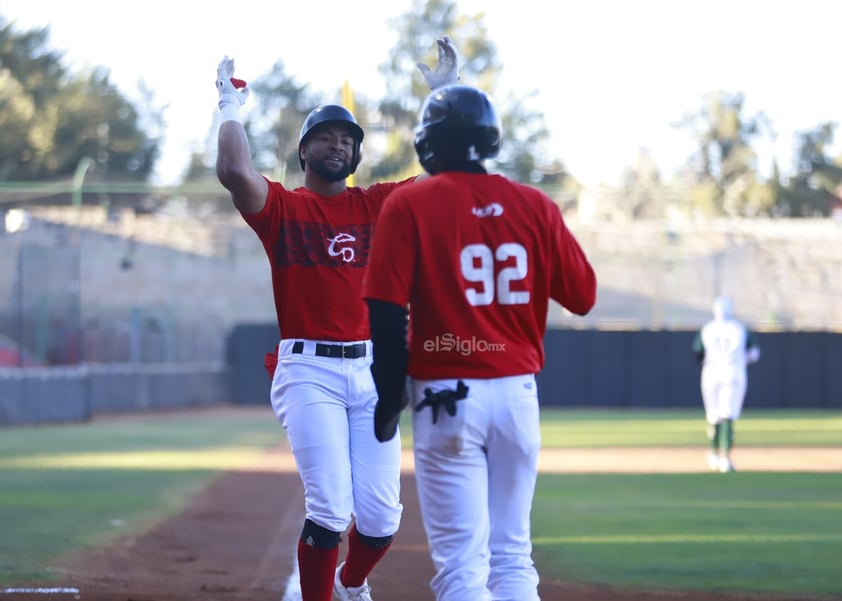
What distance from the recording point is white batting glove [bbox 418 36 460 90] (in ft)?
17.8

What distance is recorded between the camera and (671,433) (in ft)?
75.0

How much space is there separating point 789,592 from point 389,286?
14.1ft

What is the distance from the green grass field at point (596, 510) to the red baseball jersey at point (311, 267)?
2945 mm

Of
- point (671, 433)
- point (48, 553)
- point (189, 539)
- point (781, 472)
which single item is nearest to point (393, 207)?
point (48, 553)

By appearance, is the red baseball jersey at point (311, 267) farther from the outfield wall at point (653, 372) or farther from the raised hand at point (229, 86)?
the outfield wall at point (653, 372)

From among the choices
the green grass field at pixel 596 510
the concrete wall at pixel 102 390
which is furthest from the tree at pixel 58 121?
the green grass field at pixel 596 510

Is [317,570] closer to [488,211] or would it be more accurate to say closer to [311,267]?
[311,267]

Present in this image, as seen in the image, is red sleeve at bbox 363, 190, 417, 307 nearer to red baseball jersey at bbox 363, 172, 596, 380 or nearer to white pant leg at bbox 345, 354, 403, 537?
red baseball jersey at bbox 363, 172, 596, 380

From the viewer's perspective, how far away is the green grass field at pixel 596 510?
836cm

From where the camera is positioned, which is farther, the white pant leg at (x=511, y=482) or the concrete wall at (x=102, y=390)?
→ the concrete wall at (x=102, y=390)

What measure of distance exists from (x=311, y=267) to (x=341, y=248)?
6.6 inches

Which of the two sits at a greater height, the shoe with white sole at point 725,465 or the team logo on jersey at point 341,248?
the team logo on jersey at point 341,248

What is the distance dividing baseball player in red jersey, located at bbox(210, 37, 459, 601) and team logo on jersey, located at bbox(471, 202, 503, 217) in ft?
4.69

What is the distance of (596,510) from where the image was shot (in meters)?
11.9
